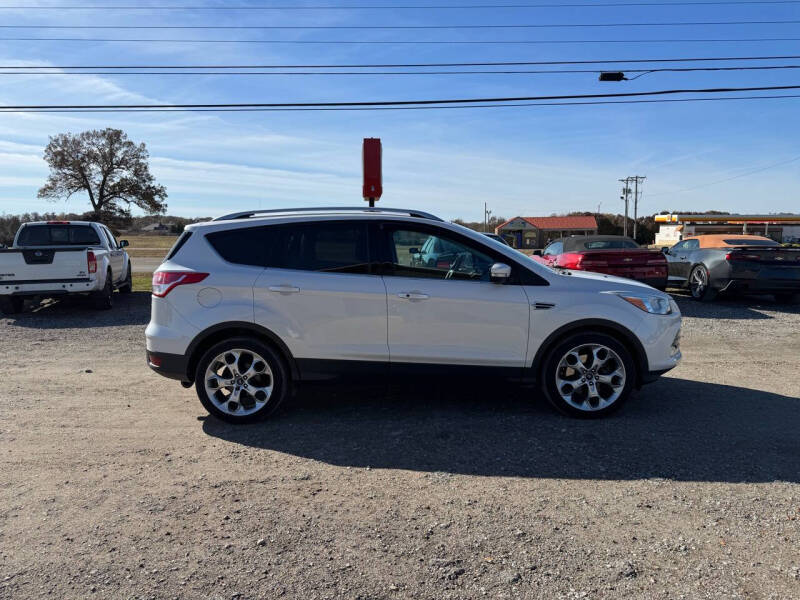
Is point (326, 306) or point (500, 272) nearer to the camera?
point (500, 272)

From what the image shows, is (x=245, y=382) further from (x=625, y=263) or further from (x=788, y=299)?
(x=788, y=299)

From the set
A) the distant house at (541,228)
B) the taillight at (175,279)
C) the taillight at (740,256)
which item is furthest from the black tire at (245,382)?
the distant house at (541,228)

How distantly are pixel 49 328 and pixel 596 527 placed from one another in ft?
34.1

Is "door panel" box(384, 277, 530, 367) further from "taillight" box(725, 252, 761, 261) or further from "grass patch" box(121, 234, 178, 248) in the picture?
"grass patch" box(121, 234, 178, 248)

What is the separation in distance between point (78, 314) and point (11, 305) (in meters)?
1.26

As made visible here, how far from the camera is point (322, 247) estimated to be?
546 centimetres

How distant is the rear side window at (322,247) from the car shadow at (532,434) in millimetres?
1380

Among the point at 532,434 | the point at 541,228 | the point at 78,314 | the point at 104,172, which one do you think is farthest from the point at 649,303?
the point at 541,228

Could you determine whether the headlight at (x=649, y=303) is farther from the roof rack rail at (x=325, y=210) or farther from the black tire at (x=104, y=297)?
the black tire at (x=104, y=297)

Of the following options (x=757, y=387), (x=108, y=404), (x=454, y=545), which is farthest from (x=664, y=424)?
(x=108, y=404)

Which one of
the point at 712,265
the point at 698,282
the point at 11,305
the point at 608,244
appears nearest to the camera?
the point at 11,305

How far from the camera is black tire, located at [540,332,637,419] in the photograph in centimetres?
538

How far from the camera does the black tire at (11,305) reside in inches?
480

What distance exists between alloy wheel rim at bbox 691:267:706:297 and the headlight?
29.8 ft
